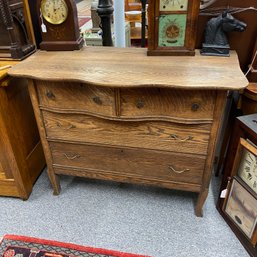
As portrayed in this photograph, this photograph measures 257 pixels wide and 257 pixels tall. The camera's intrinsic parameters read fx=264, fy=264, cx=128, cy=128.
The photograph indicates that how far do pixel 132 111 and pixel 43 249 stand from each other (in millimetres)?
849

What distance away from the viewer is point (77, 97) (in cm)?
122

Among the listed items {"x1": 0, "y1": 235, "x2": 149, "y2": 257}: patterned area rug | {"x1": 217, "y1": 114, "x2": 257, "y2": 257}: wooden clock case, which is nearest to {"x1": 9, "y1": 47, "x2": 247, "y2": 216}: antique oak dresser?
{"x1": 217, "y1": 114, "x2": 257, "y2": 257}: wooden clock case

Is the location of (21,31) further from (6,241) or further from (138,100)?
(6,241)

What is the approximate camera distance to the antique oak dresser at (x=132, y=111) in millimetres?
1101

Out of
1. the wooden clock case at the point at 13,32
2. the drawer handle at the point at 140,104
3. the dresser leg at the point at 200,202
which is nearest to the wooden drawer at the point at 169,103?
the drawer handle at the point at 140,104

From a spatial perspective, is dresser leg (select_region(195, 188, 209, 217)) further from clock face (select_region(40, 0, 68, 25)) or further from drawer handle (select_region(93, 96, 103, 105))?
clock face (select_region(40, 0, 68, 25))

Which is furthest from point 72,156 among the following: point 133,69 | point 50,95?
point 133,69

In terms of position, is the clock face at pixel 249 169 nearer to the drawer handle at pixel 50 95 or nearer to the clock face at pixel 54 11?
the drawer handle at pixel 50 95

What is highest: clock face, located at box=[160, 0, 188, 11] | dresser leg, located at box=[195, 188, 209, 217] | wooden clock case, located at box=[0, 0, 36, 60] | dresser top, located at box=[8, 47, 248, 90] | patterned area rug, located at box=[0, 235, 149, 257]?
clock face, located at box=[160, 0, 188, 11]

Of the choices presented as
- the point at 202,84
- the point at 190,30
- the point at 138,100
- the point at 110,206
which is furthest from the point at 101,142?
the point at 190,30

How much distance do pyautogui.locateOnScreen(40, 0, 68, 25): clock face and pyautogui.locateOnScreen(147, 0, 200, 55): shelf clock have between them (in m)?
0.44

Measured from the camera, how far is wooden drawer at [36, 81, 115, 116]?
3.87 ft

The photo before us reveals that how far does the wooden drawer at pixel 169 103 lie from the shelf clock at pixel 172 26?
0.29 meters

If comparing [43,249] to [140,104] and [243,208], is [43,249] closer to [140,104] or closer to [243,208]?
[140,104]
